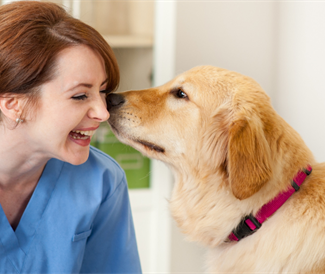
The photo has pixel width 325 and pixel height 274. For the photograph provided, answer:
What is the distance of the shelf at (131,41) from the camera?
2.04m

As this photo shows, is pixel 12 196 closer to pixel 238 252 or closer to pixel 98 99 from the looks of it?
pixel 98 99

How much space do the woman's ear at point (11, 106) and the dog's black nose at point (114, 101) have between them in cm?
29

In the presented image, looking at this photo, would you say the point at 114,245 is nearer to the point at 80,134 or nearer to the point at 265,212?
the point at 80,134

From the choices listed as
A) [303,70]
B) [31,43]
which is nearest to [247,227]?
[31,43]

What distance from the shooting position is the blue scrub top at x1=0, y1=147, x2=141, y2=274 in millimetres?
1091

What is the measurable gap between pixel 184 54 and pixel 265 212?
1170 millimetres

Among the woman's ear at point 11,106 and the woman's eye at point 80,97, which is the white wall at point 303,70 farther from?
the woman's ear at point 11,106

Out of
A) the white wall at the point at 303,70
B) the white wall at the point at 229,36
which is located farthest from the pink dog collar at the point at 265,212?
the white wall at the point at 229,36

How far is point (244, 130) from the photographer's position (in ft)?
2.97

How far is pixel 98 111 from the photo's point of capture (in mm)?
1007

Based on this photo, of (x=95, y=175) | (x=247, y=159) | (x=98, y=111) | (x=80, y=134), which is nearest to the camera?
(x=247, y=159)

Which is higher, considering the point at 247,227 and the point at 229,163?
the point at 229,163

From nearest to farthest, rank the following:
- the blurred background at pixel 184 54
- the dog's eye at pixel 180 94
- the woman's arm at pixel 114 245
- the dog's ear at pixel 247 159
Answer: the dog's ear at pixel 247 159, the dog's eye at pixel 180 94, the woman's arm at pixel 114 245, the blurred background at pixel 184 54

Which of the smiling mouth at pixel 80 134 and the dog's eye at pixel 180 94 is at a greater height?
the dog's eye at pixel 180 94
